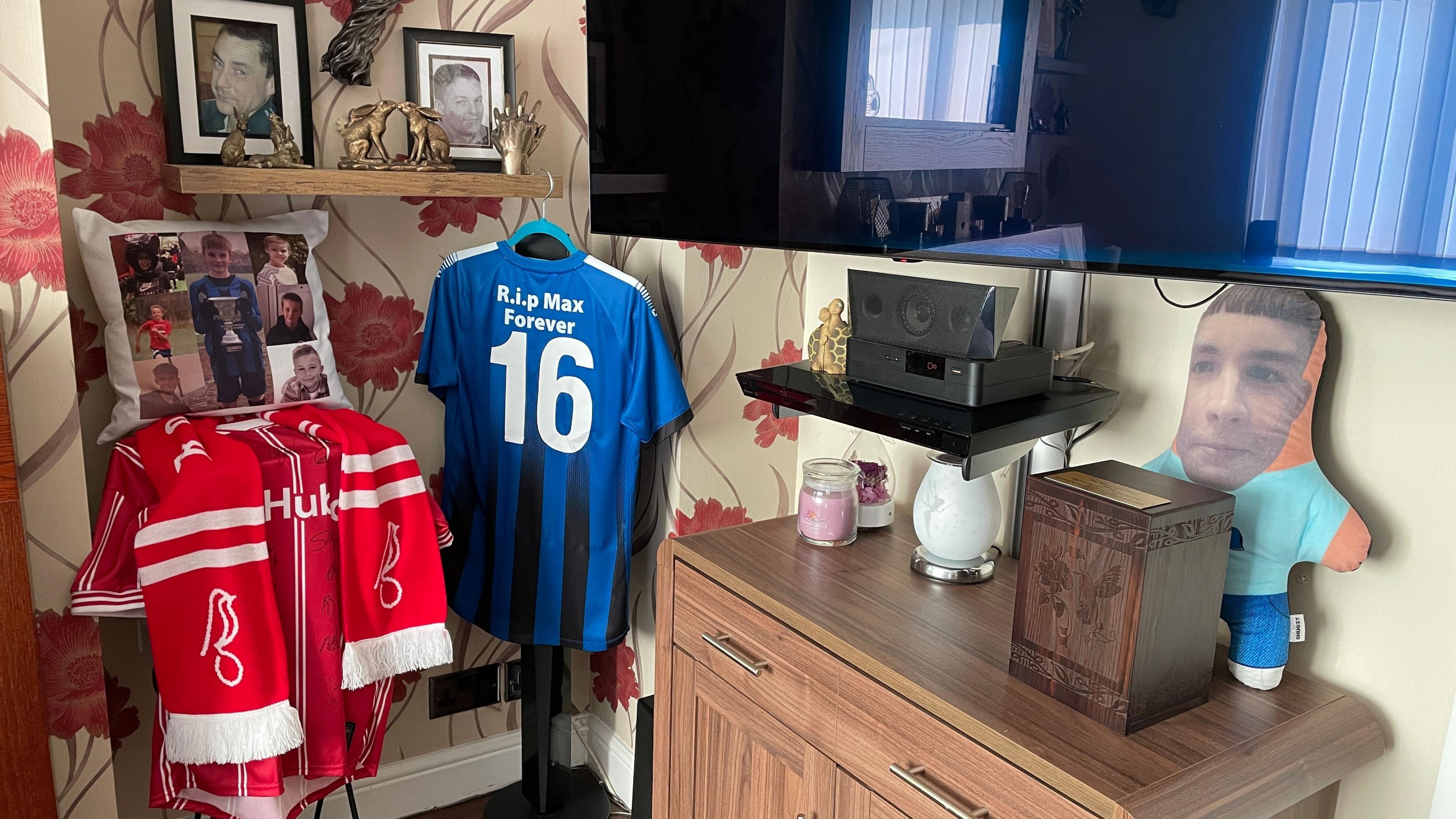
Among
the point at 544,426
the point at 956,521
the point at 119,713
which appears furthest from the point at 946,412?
the point at 119,713

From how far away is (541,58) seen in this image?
2.18 metres

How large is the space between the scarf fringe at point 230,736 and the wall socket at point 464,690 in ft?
2.44

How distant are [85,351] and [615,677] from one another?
135cm

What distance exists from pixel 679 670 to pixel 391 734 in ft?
3.49

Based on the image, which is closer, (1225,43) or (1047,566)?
(1225,43)

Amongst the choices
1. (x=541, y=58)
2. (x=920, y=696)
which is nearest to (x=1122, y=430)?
(x=920, y=696)

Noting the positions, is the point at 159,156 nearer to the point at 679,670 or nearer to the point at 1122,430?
the point at 679,670

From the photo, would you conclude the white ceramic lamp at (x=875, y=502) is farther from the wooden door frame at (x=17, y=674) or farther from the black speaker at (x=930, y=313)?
the wooden door frame at (x=17, y=674)

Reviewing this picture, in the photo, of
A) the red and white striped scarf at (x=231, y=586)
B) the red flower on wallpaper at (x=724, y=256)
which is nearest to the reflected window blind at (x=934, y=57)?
the red flower on wallpaper at (x=724, y=256)

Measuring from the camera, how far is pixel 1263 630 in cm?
117

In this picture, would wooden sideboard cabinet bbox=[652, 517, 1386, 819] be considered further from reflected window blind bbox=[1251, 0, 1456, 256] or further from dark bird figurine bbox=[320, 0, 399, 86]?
dark bird figurine bbox=[320, 0, 399, 86]

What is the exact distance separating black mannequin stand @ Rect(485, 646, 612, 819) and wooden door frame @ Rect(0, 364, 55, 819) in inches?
36.1

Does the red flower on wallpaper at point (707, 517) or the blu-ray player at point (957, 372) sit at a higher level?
the blu-ray player at point (957, 372)

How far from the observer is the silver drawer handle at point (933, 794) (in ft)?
3.58
